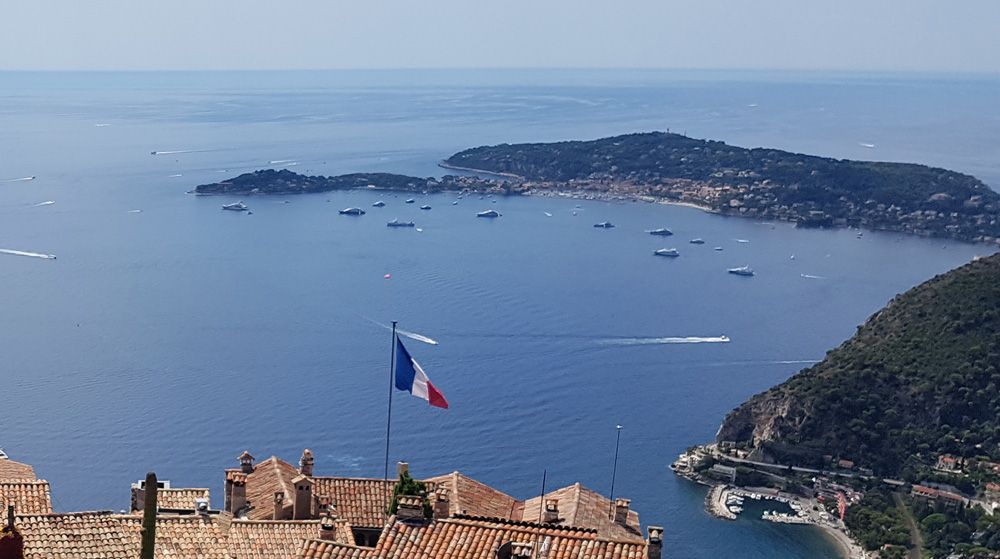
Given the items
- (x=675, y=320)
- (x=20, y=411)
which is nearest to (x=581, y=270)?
(x=675, y=320)

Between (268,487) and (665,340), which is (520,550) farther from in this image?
(665,340)

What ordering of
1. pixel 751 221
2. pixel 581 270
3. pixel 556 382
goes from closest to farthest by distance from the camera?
pixel 556 382 < pixel 581 270 < pixel 751 221

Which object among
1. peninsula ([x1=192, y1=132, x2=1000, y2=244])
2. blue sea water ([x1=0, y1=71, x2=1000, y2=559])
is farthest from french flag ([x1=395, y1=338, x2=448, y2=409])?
peninsula ([x1=192, y1=132, x2=1000, y2=244])

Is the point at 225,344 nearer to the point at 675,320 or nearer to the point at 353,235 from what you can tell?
the point at 675,320

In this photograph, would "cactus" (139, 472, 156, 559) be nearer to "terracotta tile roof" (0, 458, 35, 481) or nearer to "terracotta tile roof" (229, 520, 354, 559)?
"terracotta tile roof" (229, 520, 354, 559)

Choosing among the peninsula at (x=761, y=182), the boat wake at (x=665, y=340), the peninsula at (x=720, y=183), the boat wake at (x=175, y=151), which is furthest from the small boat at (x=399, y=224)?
the boat wake at (x=175, y=151)

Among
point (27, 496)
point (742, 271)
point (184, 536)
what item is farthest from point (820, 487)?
point (742, 271)
